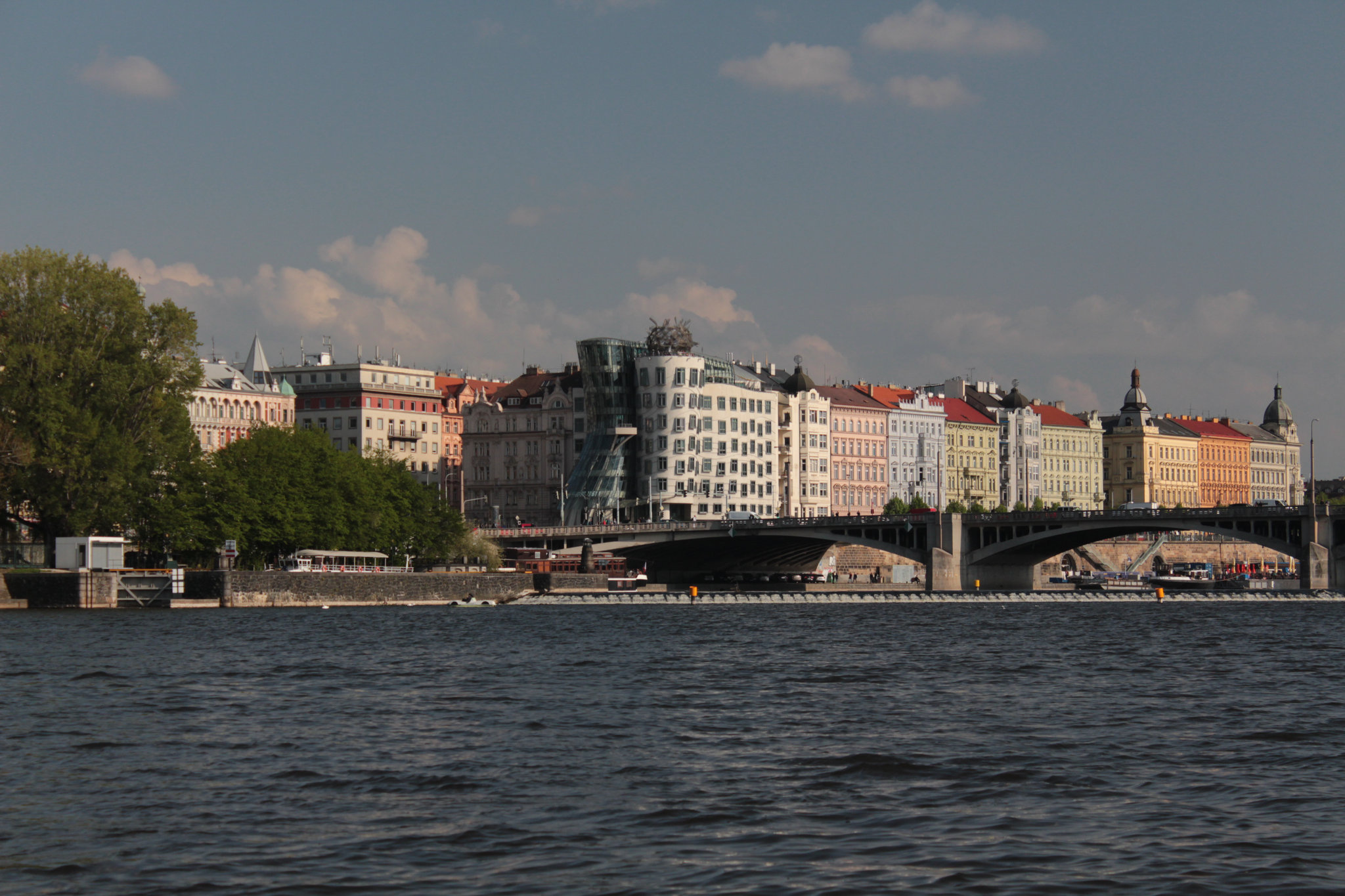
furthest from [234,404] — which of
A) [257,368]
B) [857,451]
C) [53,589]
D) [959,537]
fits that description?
[53,589]

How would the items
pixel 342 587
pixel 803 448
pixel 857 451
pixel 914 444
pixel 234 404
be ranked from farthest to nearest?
1. pixel 914 444
2. pixel 857 451
3. pixel 803 448
4. pixel 234 404
5. pixel 342 587

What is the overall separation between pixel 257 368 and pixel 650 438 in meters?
38.5

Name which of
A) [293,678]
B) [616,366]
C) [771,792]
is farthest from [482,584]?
[771,792]

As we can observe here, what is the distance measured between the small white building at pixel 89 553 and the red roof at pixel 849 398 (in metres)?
102

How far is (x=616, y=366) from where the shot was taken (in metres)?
160

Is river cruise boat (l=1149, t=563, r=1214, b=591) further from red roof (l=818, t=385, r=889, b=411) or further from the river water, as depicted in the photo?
the river water

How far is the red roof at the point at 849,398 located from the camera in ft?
611

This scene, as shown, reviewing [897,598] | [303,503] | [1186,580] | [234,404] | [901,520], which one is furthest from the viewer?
[234,404]

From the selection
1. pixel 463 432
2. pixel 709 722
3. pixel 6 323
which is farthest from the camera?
pixel 463 432

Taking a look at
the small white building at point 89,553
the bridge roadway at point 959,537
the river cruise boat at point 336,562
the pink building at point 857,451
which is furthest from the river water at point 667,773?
the pink building at point 857,451

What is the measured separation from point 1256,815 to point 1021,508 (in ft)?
567

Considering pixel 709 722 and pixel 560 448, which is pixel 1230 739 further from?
pixel 560 448

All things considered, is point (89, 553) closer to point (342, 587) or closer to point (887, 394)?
point (342, 587)

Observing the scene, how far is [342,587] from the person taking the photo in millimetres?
99375
